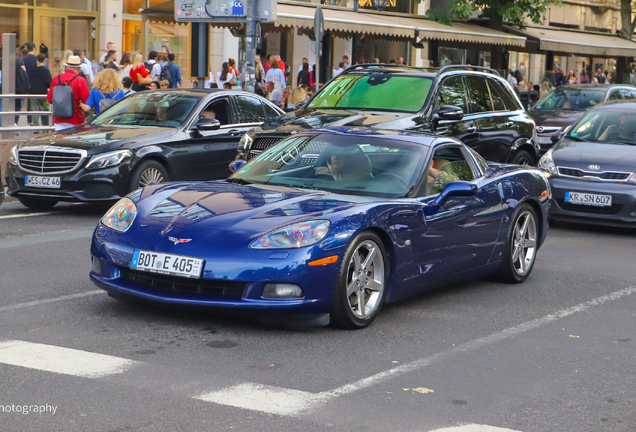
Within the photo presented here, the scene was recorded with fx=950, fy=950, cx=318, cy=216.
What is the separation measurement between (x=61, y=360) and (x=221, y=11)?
42.7 feet

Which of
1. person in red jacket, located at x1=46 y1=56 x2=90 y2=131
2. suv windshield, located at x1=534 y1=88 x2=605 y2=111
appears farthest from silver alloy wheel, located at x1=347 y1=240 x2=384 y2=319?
suv windshield, located at x1=534 y1=88 x2=605 y2=111

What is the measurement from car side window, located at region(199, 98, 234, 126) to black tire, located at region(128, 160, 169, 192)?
134 centimetres

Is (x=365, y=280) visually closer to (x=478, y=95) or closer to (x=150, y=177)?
(x=150, y=177)

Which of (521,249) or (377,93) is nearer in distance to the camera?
(521,249)

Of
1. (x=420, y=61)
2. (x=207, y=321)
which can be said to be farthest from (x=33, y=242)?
(x=420, y=61)

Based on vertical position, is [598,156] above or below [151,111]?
below

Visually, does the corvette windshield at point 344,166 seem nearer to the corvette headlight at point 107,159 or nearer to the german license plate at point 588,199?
the corvette headlight at point 107,159

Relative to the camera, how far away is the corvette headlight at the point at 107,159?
1092 cm

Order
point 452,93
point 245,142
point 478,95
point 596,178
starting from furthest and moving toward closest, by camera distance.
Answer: point 478,95, point 452,93, point 245,142, point 596,178

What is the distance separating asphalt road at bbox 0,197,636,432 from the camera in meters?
4.33

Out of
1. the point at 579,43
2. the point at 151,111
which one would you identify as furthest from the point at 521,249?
the point at 579,43

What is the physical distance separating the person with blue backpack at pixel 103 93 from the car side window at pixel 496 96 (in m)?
5.52

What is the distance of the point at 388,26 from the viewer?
25.4 m

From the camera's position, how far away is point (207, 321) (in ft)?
19.9
